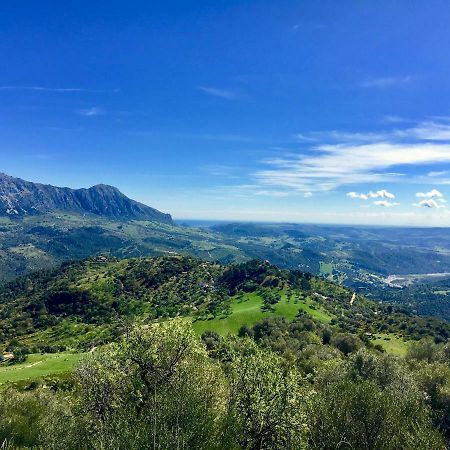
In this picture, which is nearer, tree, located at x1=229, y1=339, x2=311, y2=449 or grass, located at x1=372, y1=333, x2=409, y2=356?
tree, located at x1=229, y1=339, x2=311, y2=449

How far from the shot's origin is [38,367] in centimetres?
15912

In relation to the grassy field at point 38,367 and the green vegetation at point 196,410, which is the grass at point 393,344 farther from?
the grassy field at point 38,367

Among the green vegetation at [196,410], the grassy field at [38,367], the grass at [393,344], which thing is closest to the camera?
the green vegetation at [196,410]

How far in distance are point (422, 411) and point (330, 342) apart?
129m

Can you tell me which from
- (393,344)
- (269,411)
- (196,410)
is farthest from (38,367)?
(393,344)

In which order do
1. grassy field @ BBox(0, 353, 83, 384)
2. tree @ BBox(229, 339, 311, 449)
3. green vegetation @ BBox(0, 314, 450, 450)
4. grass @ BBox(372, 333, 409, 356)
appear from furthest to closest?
grass @ BBox(372, 333, 409, 356) → grassy field @ BBox(0, 353, 83, 384) → tree @ BBox(229, 339, 311, 449) → green vegetation @ BBox(0, 314, 450, 450)

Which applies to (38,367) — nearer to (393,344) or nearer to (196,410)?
(196,410)

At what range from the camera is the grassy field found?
141000mm

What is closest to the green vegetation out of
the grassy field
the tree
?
the tree

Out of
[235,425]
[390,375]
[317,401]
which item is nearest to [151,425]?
[235,425]

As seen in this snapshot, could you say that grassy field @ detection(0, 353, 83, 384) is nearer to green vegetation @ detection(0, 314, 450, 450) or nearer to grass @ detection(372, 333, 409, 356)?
green vegetation @ detection(0, 314, 450, 450)

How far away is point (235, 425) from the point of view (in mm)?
41156

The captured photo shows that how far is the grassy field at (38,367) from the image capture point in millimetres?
141000

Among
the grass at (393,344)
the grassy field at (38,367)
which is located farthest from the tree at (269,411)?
the grass at (393,344)
